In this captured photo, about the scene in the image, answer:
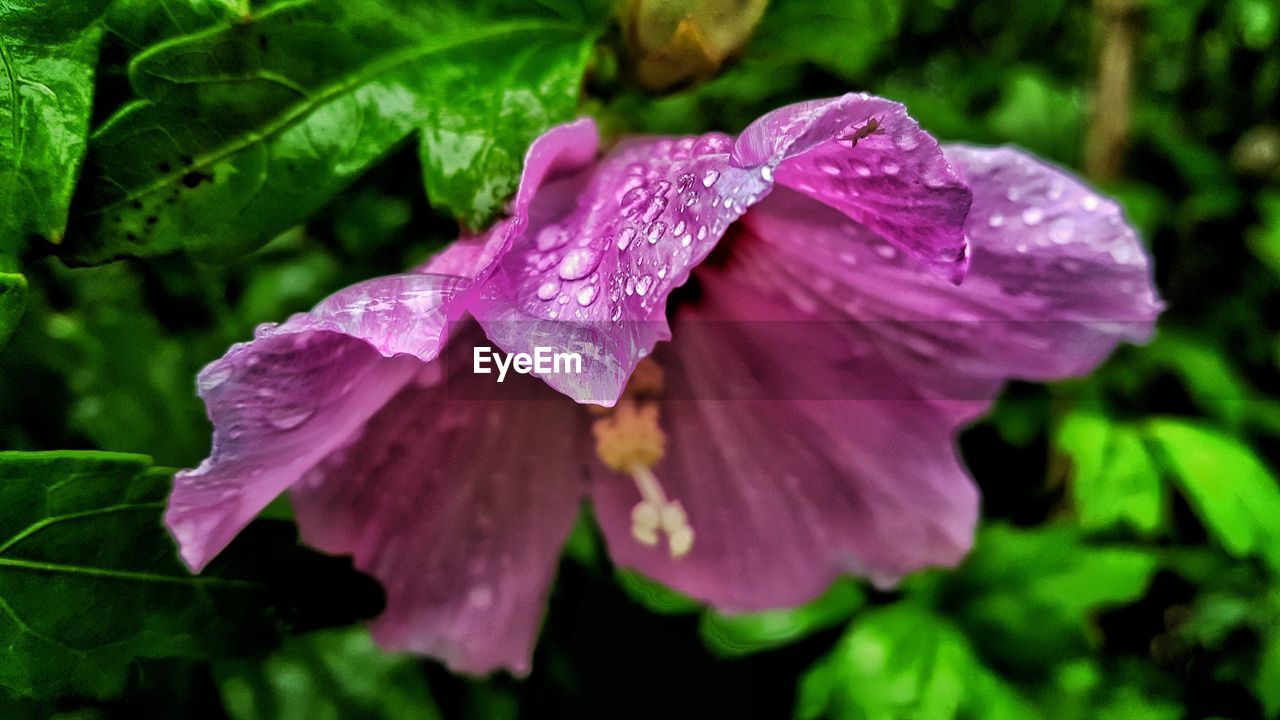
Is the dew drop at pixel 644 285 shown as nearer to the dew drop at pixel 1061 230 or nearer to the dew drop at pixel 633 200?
the dew drop at pixel 633 200

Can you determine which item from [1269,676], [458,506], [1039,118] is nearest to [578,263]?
[458,506]

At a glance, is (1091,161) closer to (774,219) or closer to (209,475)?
(774,219)

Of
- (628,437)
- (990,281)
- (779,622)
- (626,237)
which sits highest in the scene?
(626,237)

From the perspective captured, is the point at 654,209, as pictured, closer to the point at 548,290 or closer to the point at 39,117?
the point at 548,290

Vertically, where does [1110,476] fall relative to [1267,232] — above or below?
below

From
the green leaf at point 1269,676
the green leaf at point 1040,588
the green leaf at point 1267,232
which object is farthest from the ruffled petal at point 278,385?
the green leaf at point 1267,232

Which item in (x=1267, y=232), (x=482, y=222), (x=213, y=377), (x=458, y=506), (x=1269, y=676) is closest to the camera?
(x=213, y=377)

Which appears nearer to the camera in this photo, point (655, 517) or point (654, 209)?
point (654, 209)

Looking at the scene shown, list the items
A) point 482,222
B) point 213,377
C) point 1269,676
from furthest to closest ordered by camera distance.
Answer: point 1269,676 < point 482,222 < point 213,377
